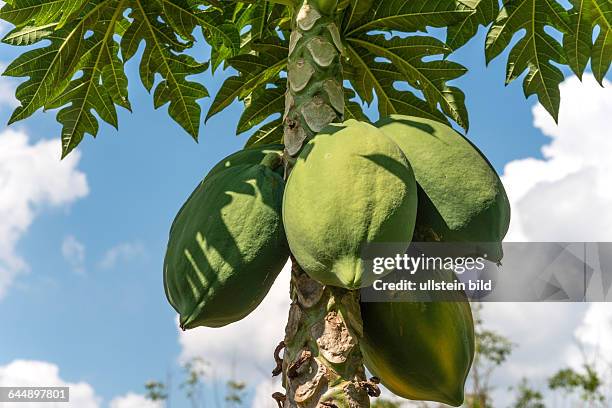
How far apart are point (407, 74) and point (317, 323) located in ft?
3.82

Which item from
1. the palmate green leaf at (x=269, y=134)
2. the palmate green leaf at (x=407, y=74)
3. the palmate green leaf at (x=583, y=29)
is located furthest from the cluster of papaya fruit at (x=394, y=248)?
the palmate green leaf at (x=583, y=29)

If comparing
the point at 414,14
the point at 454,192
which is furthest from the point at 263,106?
the point at 454,192

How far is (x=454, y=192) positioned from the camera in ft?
5.72

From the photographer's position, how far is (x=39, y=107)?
2.86 m

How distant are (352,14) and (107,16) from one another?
1098mm

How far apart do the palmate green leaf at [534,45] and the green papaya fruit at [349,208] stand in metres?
1.15

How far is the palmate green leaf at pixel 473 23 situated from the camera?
2.46 meters

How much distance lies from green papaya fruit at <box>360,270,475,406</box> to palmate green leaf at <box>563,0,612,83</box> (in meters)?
1.17

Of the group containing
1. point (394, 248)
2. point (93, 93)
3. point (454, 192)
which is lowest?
point (394, 248)

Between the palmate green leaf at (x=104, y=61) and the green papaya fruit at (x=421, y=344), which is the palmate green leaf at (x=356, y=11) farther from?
the green papaya fruit at (x=421, y=344)

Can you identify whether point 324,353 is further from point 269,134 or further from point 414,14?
point 269,134

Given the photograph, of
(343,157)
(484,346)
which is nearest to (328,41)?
(343,157)

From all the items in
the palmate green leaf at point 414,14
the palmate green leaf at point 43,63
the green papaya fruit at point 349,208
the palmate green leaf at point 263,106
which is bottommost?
the green papaya fruit at point 349,208

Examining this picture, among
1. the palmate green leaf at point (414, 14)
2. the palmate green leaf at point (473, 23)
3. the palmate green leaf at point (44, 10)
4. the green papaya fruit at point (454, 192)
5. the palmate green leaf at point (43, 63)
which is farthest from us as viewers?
the palmate green leaf at point (43, 63)
